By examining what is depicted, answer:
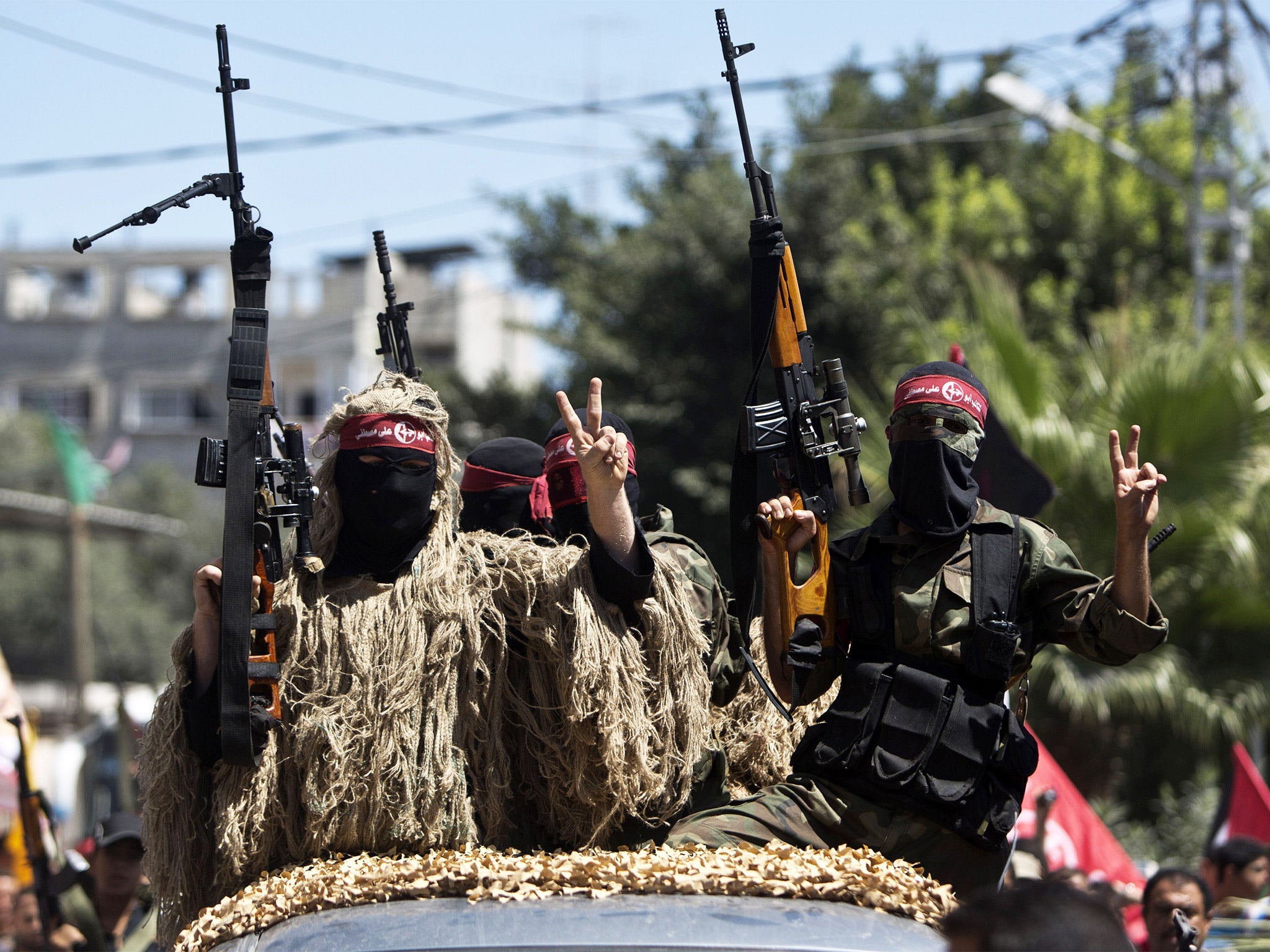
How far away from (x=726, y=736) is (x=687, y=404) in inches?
483

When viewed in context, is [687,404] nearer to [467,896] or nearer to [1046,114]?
[1046,114]

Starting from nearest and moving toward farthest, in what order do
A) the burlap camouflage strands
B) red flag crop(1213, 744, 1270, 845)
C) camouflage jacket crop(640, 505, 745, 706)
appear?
the burlap camouflage strands, camouflage jacket crop(640, 505, 745, 706), red flag crop(1213, 744, 1270, 845)

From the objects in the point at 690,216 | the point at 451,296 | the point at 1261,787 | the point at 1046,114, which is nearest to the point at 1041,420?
the point at 1261,787

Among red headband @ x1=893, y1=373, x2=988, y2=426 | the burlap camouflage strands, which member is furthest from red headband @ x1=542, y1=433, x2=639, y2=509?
the burlap camouflage strands

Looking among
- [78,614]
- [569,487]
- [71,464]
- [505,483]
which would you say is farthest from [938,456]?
[78,614]

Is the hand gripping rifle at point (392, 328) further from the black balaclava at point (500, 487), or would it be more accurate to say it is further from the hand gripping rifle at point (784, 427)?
the hand gripping rifle at point (784, 427)

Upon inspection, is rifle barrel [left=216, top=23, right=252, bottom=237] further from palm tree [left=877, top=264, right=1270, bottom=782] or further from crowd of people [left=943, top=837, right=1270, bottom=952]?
palm tree [left=877, top=264, right=1270, bottom=782]

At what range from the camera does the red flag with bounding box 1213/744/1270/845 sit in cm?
790

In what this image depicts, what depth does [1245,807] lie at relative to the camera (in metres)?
8.01

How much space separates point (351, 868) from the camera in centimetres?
323

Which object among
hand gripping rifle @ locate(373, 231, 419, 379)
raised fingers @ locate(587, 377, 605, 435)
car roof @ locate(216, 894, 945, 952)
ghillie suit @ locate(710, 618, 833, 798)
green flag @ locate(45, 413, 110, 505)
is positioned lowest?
car roof @ locate(216, 894, 945, 952)

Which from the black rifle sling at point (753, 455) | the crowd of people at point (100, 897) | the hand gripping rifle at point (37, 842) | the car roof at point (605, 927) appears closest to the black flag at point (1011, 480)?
the black rifle sling at point (753, 455)

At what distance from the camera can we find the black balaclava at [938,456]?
11.8 feet

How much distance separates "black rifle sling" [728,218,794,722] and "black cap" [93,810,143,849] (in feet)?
11.0
